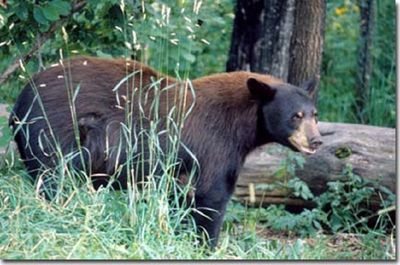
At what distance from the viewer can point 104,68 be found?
8.09 m

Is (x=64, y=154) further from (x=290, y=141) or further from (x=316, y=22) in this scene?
(x=316, y=22)

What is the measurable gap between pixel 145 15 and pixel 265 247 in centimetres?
234

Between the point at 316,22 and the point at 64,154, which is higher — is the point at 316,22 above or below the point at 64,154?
above

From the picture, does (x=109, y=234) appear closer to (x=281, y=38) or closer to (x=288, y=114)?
(x=288, y=114)

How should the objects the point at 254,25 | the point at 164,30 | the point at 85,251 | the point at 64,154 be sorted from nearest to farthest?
the point at 85,251 < the point at 64,154 < the point at 164,30 < the point at 254,25

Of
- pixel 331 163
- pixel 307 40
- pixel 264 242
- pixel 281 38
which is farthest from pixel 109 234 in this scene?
pixel 281 38

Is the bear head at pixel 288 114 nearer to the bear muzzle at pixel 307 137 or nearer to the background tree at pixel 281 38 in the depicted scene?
the bear muzzle at pixel 307 137

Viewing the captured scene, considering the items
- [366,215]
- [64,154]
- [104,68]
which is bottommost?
[366,215]

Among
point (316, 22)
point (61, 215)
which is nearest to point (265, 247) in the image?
point (61, 215)

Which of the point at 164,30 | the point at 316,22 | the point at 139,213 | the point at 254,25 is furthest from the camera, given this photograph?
the point at 254,25

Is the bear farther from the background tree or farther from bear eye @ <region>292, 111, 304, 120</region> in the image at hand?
the background tree

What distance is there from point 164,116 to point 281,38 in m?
2.10

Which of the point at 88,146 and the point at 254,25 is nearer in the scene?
the point at 88,146

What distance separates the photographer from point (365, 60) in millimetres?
12953
